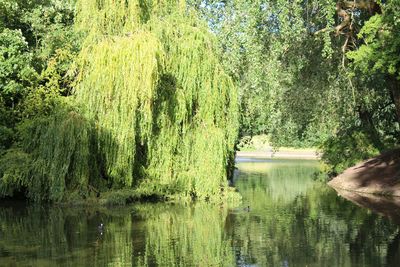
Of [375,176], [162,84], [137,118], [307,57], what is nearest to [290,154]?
[375,176]

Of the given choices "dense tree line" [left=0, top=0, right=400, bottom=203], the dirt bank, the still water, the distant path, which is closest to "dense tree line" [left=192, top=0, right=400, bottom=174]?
"dense tree line" [left=0, top=0, right=400, bottom=203]

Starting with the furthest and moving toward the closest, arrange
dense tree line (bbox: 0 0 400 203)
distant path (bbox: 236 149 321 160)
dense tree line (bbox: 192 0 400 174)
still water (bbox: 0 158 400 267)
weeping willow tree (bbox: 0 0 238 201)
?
distant path (bbox: 236 149 321 160), weeping willow tree (bbox: 0 0 238 201), dense tree line (bbox: 0 0 400 203), dense tree line (bbox: 192 0 400 174), still water (bbox: 0 158 400 267)

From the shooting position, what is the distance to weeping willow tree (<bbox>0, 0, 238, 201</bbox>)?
19078mm

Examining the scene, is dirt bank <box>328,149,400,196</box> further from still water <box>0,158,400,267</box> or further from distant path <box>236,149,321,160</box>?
distant path <box>236,149,321,160</box>

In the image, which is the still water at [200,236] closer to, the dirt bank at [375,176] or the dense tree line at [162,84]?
the dense tree line at [162,84]

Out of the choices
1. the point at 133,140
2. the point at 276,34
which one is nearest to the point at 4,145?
the point at 133,140

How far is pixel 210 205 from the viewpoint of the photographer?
19.2 metres

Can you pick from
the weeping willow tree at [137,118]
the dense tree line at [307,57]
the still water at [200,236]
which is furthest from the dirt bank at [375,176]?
the weeping willow tree at [137,118]

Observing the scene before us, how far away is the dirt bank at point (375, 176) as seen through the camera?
24489 millimetres

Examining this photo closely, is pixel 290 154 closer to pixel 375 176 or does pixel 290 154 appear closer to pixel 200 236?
pixel 375 176

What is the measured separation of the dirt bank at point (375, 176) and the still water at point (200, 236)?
4.30 metres

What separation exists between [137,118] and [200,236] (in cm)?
662

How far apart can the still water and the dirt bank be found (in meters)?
4.30

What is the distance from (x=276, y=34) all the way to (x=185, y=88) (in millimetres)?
3621
